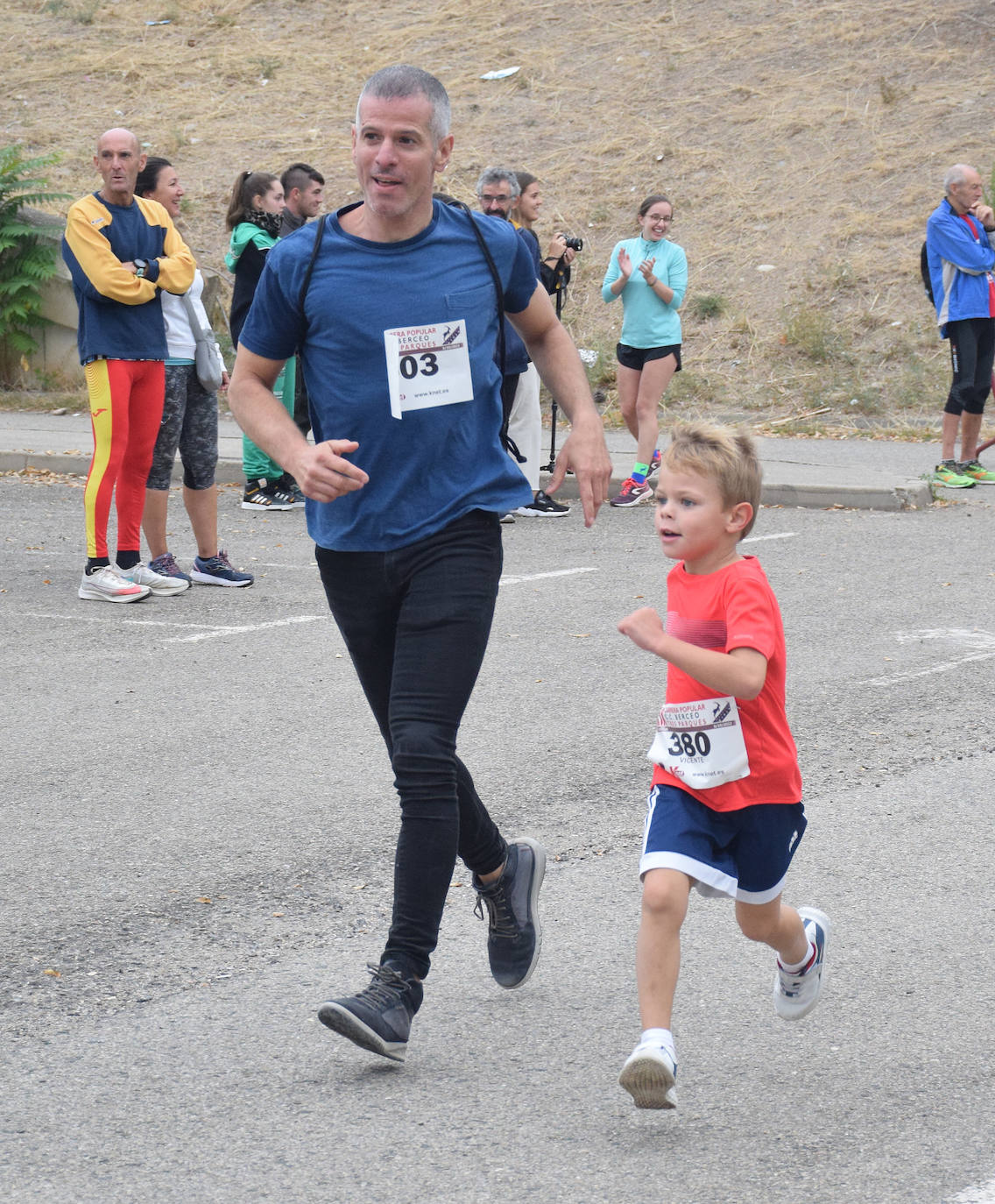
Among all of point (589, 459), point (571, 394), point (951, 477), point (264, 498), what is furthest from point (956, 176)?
point (589, 459)

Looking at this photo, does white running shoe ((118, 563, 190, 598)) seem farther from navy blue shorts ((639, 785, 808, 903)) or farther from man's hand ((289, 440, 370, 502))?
navy blue shorts ((639, 785, 808, 903))

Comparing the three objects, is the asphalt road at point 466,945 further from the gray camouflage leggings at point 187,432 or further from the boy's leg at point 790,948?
the gray camouflage leggings at point 187,432

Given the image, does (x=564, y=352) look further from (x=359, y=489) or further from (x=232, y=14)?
(x=232, y=14)

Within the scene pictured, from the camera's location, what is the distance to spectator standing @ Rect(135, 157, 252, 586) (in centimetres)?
871

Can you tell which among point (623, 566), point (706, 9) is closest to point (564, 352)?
point (623, 566)

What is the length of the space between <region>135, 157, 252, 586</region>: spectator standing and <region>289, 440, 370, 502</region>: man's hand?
5469 mm

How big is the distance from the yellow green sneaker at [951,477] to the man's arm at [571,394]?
29.6 feet

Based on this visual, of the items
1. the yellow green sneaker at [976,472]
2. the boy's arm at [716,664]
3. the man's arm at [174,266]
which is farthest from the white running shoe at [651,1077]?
the yellow green sneaker at [976,472]

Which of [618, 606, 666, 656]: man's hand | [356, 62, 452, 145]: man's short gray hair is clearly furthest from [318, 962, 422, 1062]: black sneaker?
[356, 62, 452, 145]: man's short gray hair

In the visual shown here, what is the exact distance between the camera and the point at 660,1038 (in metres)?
3.06

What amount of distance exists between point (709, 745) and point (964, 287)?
32.3ft

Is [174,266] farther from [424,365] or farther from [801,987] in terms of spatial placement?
[801,987]

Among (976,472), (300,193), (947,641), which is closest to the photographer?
(947,641)

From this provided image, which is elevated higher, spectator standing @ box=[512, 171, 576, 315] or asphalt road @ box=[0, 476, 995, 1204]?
spectator standing @ box=[512, 171, 576, 315]
